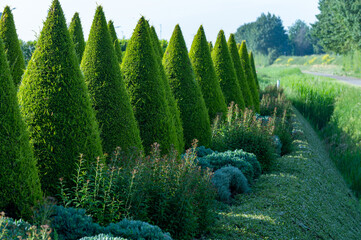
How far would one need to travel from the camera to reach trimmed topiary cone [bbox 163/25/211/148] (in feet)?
26.0

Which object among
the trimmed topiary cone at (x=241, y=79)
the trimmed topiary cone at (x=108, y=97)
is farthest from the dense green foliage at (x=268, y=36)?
the trimmed topiary cone at (x=108, y=97)

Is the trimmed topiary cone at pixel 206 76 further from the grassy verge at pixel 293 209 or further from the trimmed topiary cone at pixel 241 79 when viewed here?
the trimmed topiary cone at pixel 241 79

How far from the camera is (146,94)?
611 centimetres

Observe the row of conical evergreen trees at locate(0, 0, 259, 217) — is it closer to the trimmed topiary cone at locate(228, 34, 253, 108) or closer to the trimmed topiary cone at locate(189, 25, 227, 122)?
A: the trimmed topiary cone at locate(189, 25, 227, 122)

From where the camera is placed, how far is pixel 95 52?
537 centimetres

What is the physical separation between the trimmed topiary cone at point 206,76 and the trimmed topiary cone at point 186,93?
47.6 inches

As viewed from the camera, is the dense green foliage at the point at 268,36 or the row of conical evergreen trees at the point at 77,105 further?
the dense green foliage at the point at 268,36

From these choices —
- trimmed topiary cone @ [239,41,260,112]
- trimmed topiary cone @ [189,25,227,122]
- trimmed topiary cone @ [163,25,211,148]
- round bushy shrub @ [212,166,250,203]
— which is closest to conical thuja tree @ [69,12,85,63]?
trimmed topiary cone @ [163,25,211,148]

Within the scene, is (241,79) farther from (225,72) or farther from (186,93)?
(186,93)

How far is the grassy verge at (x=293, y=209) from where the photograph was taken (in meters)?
4.50

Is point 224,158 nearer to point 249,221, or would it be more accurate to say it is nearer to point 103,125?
point 249,221

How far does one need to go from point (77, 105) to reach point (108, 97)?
0.98 metres

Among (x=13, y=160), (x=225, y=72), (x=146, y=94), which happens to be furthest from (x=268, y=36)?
(x=13, y=160)

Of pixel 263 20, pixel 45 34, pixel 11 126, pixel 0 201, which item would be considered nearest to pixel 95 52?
pixel 45 34
